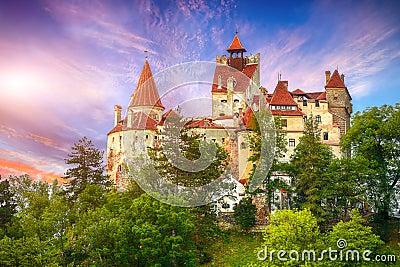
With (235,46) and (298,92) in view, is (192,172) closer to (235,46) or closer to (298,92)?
(298,92)

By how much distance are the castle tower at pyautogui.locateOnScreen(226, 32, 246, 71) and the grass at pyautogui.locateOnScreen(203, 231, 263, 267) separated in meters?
34.0

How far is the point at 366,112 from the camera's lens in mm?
45062

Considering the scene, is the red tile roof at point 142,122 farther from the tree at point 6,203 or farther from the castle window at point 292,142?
the tree at point 6,203

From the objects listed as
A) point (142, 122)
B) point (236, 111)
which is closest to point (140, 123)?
point (142, 122)

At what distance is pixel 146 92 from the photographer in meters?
67.4

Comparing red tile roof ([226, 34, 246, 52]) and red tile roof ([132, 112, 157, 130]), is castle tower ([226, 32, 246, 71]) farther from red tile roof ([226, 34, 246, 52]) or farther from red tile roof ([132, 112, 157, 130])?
red tile roof ([132, 112, 157, 130])

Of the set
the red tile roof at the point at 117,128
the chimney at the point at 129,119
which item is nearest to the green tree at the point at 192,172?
the chimney at the point at 129,119

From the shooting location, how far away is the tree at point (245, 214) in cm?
4406

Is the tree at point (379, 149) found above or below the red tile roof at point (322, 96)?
below

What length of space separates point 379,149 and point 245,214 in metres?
13.1

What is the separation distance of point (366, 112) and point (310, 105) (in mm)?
15417

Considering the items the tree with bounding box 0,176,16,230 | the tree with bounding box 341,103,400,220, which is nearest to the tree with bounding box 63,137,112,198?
the tree with bounding box 0,176,16,230

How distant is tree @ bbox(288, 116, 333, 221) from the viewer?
40.8 metres

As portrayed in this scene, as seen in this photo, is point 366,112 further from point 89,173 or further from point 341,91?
point 89,173
